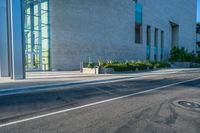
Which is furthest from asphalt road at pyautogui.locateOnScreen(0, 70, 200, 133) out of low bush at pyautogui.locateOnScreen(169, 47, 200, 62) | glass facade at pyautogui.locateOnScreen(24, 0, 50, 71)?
low bush at pyautogui.locateOnScreen(169, 47, 200, 62)

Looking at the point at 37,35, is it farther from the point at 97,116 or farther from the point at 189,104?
the point at 189,104

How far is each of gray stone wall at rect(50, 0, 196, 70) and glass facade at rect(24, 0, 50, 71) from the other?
967 millimetres

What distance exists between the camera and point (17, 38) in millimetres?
13609

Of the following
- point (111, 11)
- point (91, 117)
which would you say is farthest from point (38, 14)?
point (91, 117)

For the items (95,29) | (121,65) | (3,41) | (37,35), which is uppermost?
(95,29)

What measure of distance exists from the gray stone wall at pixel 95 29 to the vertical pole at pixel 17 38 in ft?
36.1

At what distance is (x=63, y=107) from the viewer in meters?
6.47

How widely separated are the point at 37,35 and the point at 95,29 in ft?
30.8

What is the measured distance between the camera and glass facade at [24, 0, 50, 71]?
24859 mm

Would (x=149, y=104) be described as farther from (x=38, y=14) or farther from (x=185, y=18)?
(x=185, y=18)

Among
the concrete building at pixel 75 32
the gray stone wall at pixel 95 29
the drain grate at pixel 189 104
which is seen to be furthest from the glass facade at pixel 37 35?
the drain grate at pixel 189 104

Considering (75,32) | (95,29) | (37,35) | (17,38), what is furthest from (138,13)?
(17,38)

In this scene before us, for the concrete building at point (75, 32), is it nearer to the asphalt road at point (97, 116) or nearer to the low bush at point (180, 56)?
the low bush at point (180, 56)

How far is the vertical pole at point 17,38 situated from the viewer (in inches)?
527
